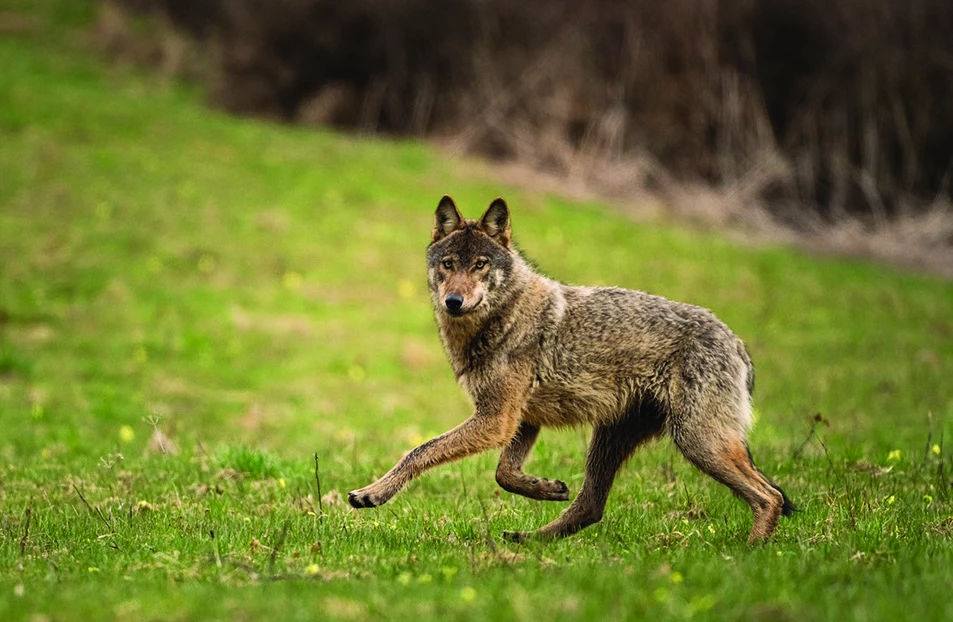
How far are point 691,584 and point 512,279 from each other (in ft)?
10.2

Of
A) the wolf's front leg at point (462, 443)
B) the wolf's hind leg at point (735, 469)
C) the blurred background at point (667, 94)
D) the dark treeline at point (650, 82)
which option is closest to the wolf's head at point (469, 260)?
the wolf's front leg at point (462, 443)

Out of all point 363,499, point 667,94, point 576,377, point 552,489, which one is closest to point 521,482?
point 552,489

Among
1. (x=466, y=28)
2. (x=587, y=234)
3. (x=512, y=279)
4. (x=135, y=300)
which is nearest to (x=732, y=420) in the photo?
(x=512, y=279)

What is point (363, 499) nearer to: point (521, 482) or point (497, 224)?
point (521, 482)

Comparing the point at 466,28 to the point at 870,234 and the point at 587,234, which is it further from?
the point at 870,234

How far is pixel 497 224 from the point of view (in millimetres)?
7734

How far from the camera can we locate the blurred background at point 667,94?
28.2 metres

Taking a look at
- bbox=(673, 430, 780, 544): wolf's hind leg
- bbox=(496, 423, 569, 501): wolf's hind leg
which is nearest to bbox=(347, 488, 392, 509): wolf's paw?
bbox=(496, 423, 569, 501): wolf's hind leg

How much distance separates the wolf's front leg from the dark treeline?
22648 millimetres

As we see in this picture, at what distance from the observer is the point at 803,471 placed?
888 centimetres

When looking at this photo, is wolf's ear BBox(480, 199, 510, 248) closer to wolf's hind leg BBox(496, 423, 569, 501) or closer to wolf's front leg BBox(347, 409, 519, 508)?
wolf's front leg BBox(347, 409, 519, 508)

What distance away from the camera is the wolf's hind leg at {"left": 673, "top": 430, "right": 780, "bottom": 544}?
6.65 meters

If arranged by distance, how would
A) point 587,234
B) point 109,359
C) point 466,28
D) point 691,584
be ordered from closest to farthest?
point 691,584, point 109,359, point 587,234, point 466,28

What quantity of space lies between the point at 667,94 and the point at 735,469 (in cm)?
2492
